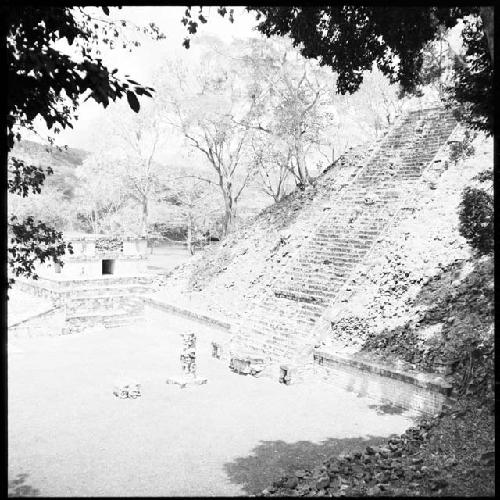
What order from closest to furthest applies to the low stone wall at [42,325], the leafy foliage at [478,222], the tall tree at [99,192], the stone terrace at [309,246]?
the leafy foliage at [478,222] < the stone terrace at [309,246] < the low stone wall at [42,325] < the tall tree at [99,192]

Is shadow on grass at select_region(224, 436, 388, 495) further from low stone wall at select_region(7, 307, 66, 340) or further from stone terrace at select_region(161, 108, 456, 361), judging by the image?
low stone wall at select_region(7, 307, 66, 340)

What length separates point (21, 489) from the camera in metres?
7.86

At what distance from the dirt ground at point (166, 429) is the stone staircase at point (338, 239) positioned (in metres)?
1.67

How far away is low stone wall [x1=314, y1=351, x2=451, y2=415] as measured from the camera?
1068cm

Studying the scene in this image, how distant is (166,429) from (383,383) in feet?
16.1

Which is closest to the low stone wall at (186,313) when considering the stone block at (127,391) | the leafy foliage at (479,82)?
the stone block at (127,391)

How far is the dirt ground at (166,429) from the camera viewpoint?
27.2 ft

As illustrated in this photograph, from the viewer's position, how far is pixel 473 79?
8.59 m

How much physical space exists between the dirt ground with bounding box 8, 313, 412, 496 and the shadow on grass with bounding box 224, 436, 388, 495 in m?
0.02

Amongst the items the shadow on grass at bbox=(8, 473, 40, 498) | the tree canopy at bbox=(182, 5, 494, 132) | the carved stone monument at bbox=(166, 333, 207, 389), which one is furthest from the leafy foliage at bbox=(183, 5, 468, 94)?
the shadow on grass at bbox=(8, 473, 40, 498)

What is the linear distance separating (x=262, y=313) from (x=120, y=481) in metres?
8.82

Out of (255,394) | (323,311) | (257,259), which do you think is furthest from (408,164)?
(255,394)

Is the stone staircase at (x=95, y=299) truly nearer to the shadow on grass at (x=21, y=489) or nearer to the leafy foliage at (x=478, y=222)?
the shadow on grass at (x=21, y=489)

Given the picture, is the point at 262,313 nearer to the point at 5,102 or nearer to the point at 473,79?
the point at 473,79
